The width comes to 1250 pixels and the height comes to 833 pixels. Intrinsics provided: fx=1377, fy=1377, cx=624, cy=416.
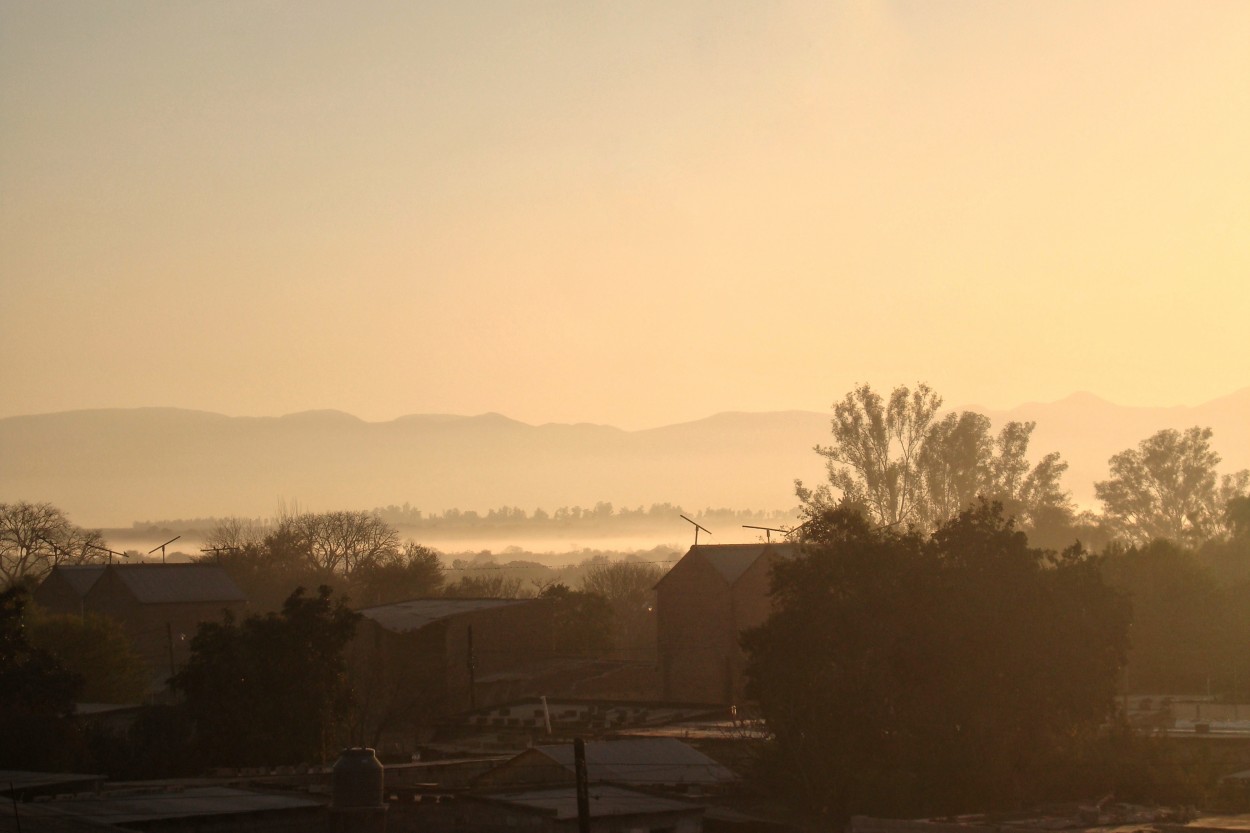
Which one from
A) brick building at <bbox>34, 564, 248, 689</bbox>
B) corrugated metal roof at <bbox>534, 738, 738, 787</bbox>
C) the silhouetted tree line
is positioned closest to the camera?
the silhouetted tree line

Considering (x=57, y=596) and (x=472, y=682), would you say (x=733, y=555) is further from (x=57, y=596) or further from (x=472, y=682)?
(x=57, y=596)

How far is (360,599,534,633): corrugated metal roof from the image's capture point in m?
59.9

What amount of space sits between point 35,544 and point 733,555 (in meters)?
56.6

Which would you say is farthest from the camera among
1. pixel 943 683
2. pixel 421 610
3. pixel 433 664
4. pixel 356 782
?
pixel 421 610

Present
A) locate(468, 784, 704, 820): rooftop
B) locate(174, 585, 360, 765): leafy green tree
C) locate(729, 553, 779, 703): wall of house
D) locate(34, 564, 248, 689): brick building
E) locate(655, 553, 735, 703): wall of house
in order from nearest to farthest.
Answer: locate(468, 784, 704, 820): rooftop < locate(174, 585, 360, 765): leafy green tree < locate(729, 553, 779, 703): wall of house < locate(655, 553, 735, 703): wall of house < locate(34, 564, 248, 689): brick building

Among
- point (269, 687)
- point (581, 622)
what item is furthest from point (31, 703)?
point (581, 622)

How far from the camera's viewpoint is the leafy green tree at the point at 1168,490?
259 feet

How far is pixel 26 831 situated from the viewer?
17781 millimetres

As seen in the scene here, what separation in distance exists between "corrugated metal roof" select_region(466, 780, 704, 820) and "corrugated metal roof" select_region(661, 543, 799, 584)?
30752mm

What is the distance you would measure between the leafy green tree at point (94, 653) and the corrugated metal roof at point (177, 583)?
15706 mm

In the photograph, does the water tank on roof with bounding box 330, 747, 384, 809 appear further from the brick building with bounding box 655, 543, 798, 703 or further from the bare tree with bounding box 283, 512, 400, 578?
the bare tree with bounding box 283, 512, 400, 578

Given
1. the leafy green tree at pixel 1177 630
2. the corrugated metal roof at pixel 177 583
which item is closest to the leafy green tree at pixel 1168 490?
the leafy green tree at pixel 1177 630

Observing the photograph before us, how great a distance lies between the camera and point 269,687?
3878 centimetres

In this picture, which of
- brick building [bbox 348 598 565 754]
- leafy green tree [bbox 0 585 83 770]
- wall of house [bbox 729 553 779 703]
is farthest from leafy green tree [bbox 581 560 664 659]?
leafy green tree [bbox 0 585 83 770]
